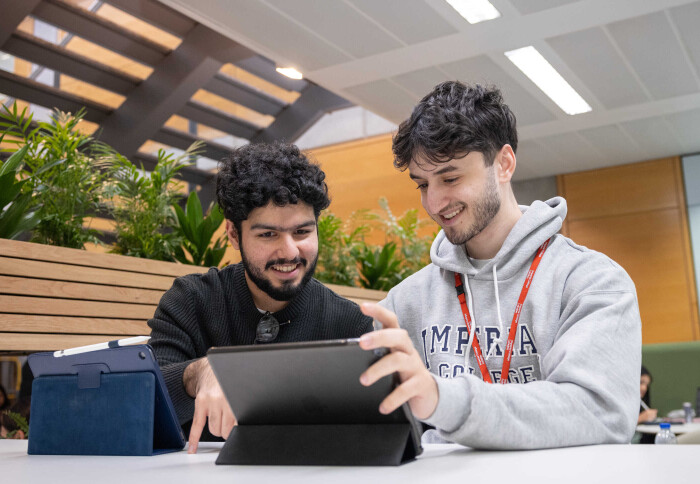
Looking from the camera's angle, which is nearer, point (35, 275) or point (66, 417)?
point (66, 417)

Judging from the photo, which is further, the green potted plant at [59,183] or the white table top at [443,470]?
the green potted plant at [59,183]

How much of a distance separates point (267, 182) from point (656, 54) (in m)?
3.99

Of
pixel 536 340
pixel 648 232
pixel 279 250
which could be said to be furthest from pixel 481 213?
pixel 648 232

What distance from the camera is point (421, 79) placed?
509 centimetres

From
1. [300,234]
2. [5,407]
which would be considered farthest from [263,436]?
[5,407]

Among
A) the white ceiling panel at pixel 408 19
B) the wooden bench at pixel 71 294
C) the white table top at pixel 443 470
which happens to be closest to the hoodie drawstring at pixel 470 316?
the white table top at pixel 443 470

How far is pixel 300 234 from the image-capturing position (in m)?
1.75

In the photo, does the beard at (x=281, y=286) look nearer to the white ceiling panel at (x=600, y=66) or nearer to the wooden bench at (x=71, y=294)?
the wooden bench at (x=71, y=294)

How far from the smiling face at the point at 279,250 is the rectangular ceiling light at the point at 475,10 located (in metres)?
2.74

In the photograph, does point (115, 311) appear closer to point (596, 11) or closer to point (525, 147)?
point (596, 11)

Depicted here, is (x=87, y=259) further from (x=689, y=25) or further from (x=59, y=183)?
(x=689, y=25)

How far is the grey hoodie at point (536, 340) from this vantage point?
88 centimetres

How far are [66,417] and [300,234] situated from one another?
0.79m

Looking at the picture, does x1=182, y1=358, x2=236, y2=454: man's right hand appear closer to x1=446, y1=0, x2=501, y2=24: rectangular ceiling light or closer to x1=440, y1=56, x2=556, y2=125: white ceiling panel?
x1=446, y1=0, x2=501, y2=24: rectangular ceiling light
